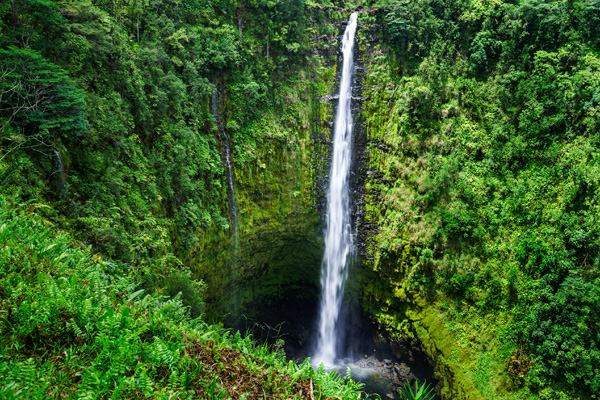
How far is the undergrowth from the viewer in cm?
217

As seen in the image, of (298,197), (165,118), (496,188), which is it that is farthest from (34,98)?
(496,188)

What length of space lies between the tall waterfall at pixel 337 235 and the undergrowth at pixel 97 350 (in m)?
13.0

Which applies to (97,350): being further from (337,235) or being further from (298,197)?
(337,235)

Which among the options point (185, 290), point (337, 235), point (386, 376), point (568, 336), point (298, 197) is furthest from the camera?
point (298, 197)

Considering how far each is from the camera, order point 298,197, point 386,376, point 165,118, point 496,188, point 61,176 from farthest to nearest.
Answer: point 298,197 → point 386,376 → point 496,188 → point 165,118 → point 61,176

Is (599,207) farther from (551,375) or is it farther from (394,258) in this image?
(394,258)

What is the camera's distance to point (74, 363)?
2.31 metres

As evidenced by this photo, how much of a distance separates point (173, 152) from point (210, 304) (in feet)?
22.1

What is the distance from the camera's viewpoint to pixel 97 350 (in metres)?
2.50

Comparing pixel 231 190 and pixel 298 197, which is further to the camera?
pixel 298 197

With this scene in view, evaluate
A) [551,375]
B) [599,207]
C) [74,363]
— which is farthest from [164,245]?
[599,207]

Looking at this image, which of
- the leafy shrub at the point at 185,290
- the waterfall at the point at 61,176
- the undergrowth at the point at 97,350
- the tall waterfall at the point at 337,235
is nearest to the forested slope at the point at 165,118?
the waterfall at the point at 61,176

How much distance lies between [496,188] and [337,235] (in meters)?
7.58

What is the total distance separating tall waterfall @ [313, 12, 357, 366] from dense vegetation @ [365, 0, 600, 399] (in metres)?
1.48
